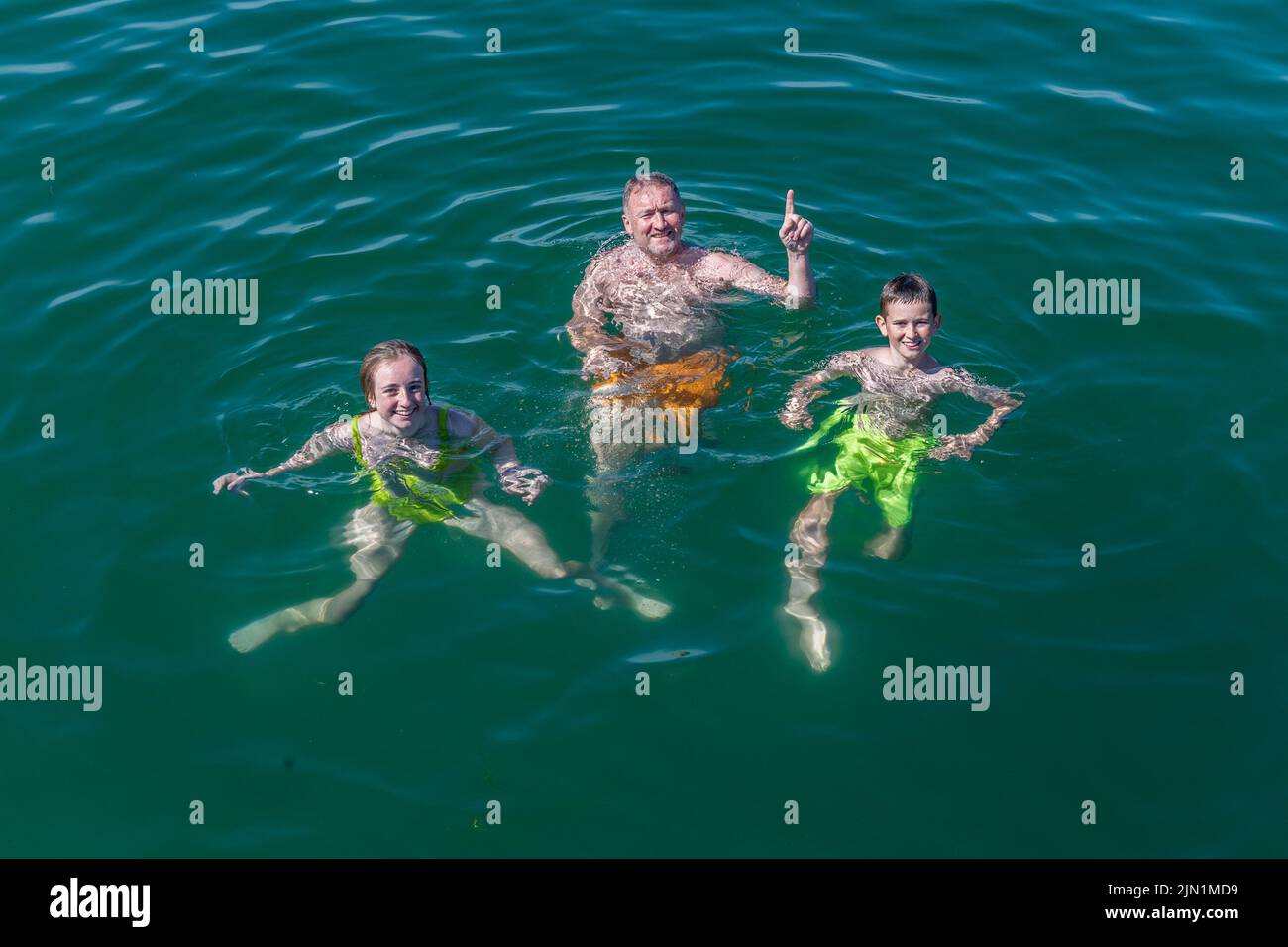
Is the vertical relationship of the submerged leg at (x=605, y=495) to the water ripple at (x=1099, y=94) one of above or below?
below

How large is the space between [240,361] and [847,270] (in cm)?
508

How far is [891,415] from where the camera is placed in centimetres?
884

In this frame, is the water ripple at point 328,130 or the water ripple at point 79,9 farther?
the water ripple at point 79,9

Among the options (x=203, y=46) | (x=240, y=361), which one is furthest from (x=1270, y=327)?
(x=203, y=46)

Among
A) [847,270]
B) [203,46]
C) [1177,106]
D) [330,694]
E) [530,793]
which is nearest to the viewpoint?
[530,793]

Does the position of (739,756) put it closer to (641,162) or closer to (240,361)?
(240,361)

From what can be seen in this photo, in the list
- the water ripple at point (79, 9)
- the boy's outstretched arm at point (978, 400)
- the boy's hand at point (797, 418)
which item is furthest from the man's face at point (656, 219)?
the water ripple at point (79, 9)

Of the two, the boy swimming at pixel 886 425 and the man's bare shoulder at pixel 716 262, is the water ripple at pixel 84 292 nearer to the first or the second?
the man's bare shoulder at pixel 716 262

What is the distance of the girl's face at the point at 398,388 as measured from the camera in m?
8.07

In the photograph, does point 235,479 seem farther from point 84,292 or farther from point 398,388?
point 84,292

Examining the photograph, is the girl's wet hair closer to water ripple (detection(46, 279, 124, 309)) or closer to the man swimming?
the man swimming

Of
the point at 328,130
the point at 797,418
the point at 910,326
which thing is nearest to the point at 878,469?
the point at 797,418

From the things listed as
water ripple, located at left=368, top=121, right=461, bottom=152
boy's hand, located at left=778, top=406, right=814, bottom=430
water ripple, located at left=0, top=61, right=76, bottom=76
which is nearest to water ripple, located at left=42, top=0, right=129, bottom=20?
water ripple, located at left=0, top=61, right=76, bottom=76

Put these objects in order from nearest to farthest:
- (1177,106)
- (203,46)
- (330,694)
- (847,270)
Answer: (330,694) < (847,270) < (1177,106) < (203,46)
